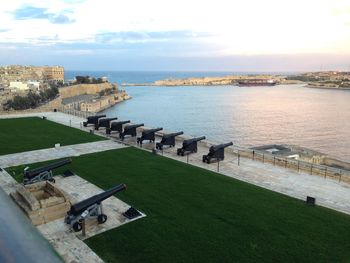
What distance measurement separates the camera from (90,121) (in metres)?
25.8

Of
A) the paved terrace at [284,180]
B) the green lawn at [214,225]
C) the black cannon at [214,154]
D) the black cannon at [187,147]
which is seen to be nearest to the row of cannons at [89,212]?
the green lawn at [214,225]

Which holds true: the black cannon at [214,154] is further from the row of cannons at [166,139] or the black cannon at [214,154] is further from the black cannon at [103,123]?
the black cannon at [103,123]

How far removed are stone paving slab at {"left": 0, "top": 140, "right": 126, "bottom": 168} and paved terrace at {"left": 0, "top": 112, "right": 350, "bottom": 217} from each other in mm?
3633

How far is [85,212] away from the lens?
31.8 feet

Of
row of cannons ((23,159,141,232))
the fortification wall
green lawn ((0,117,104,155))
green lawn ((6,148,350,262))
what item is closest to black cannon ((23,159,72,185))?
green lawn ((6,148,350,262))

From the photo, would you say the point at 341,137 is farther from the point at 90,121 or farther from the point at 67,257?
the point at 67,257

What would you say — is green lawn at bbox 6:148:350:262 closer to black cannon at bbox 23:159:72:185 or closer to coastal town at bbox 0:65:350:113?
black cannon at bbox 23:159:72:185

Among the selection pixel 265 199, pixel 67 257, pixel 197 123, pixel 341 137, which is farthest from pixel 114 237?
pixel 197 123

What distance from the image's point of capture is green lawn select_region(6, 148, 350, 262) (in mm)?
8445

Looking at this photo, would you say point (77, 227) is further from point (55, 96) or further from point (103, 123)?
point (55, 96)

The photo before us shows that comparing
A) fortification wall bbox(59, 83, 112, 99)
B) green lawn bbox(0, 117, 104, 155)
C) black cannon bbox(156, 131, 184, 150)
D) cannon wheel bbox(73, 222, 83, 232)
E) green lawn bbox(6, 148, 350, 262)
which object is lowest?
fortification wall bbox(59, 83, 112, 99)

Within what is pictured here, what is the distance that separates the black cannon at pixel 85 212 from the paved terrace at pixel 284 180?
632 centimetres

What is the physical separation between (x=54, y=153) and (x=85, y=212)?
362 inches

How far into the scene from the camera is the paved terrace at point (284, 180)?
12383mm
